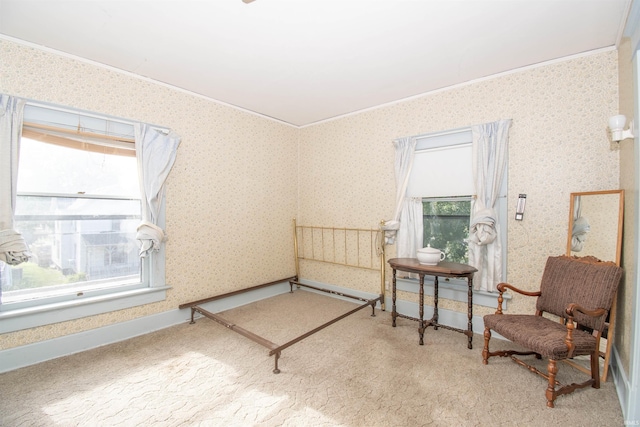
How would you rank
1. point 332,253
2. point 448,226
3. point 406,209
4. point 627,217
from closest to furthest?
point 627,217 < point 448,226 < point 406,209 < point 332,253

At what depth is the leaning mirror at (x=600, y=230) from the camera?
2043mm

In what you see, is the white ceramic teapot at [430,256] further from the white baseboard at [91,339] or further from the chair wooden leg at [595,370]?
the white baseboard at [91,339]

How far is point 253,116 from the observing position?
3.79 m

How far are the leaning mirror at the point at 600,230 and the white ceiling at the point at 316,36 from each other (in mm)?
1257

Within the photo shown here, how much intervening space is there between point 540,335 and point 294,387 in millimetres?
1721

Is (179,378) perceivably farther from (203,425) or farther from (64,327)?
(64,327)

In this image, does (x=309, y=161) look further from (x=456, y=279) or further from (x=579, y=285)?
(x=579, y=285)

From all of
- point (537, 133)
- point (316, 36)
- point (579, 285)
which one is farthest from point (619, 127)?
point (316, 36)

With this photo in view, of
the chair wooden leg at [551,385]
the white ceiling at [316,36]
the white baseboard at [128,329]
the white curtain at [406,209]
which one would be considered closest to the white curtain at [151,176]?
the white ceiling at [316,36]

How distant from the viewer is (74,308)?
7.83ft

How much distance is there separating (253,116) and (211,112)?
24.3 inches

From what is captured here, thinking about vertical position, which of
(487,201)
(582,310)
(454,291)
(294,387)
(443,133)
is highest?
(443,133)

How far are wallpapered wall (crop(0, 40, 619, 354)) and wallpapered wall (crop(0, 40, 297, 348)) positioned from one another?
0.5 inches

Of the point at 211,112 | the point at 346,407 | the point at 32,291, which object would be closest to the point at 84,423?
the point at 32,291
